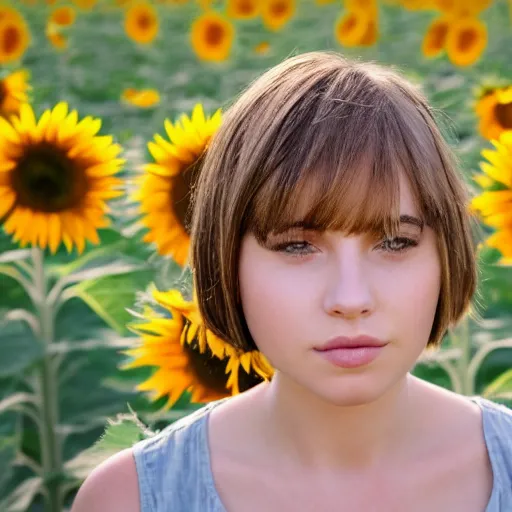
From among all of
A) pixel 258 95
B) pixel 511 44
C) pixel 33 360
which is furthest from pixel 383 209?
pixel 511 44

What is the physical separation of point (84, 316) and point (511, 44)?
293 cm

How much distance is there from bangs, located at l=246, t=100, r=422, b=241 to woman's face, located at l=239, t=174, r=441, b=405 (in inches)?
0.6

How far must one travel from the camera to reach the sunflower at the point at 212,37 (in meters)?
3.68

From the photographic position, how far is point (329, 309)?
3.36 ft

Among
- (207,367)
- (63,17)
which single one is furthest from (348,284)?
(63,17)

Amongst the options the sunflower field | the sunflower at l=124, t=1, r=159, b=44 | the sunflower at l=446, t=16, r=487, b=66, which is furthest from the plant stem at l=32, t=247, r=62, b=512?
the sunflower at l=124, t=1, r=159, b=44

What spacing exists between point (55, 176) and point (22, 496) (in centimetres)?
55

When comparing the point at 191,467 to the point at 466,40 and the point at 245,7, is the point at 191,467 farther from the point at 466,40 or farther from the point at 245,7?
the point at 245,7

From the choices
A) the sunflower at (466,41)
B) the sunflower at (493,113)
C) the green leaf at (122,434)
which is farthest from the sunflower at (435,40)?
the green leaf at (122,434)

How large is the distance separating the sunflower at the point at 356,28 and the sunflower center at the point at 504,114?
192cm

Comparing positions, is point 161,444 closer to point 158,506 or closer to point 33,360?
point 158,506

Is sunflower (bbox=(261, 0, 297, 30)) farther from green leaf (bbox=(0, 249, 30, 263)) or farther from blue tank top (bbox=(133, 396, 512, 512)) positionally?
blue tank top (bbox=(133, 396, 512, 512))

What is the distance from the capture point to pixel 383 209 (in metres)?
1.07

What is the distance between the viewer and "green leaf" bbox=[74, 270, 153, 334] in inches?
68.9
